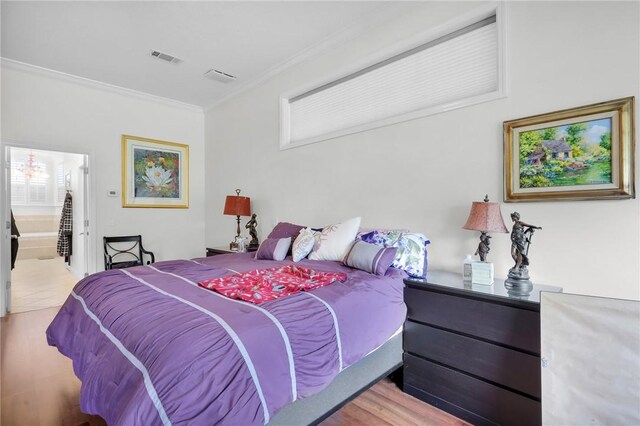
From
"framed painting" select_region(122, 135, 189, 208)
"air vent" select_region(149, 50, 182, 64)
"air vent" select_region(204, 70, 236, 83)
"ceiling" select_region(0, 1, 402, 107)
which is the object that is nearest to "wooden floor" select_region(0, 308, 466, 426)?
"framed painting" select_region(122, 135, 189, 208)

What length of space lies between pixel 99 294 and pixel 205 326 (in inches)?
40.7

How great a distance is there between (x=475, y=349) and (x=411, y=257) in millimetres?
684

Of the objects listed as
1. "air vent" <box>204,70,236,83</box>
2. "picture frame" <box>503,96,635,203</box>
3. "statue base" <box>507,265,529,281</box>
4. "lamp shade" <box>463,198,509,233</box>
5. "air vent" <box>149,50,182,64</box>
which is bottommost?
"statue base" <box>507,265,529,281</box>

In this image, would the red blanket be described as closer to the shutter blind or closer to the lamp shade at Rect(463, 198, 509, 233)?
the lamp shade at Rect(463, 198, 509, 233)

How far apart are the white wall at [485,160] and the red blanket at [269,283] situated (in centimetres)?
108

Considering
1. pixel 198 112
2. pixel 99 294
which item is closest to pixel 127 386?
pixel 99 294

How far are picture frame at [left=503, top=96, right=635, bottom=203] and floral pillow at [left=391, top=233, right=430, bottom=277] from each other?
71 centimetres

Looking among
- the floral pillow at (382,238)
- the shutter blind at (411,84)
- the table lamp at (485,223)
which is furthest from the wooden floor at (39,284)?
the table lamp at (485,223)

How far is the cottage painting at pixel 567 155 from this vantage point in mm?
1807

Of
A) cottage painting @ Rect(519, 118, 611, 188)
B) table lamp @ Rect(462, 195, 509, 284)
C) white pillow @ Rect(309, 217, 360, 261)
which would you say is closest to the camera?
cottage painting @ Rect(519, 118, 611, 188)

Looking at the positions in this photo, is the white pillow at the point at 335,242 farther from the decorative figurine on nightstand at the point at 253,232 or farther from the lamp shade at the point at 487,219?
the decorative figurine on nightstand at the point at 253,232

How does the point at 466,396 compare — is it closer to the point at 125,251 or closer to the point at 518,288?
the point at 518,288

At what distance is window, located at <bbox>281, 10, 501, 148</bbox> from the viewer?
2.34m

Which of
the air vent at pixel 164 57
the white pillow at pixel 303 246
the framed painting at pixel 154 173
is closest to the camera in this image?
the white pillow at pixel 303 246
